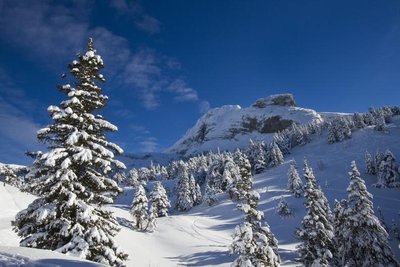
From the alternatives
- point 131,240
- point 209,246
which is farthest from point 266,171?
point 131,240

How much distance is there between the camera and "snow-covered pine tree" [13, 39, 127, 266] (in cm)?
1318

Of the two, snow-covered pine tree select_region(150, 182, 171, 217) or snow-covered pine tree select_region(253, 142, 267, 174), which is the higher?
snow-covered pine tree select_region(253, 142, 267, 174)

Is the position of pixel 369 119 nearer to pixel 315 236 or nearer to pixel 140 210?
pixel 140 210

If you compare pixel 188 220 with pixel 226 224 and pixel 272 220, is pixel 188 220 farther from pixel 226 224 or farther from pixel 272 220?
pixel 272 220

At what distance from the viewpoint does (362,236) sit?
25828mm

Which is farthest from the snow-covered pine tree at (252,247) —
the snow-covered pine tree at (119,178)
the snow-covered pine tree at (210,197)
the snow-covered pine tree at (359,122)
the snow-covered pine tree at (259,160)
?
the snow-covered pine tree at (119,178)

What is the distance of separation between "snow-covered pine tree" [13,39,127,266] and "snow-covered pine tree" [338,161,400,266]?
62.8 feet

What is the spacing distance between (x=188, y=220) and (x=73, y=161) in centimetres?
7193

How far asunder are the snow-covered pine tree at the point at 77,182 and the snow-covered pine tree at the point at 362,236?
19.2 metres

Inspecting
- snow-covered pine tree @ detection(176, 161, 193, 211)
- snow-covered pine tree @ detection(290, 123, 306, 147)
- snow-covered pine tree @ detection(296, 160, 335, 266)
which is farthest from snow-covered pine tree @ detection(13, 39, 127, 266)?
snow-covered pine tree @ detection(290, 123, 306, 147)

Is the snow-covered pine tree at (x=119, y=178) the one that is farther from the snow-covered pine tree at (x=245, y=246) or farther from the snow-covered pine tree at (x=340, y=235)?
the snow-covered pine tree at (x=245, y=246)

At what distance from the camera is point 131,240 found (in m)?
55.9

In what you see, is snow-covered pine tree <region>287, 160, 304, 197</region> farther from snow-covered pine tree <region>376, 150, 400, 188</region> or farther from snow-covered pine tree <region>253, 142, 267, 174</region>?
snow-covered pine tree <region>253, 142, 267, 174</region>

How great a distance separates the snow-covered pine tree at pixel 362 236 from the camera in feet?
83.5
